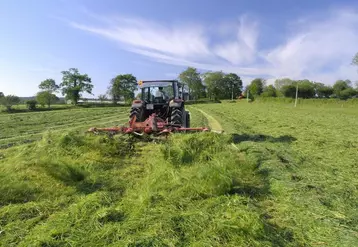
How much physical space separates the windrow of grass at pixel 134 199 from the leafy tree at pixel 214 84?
8442 cm

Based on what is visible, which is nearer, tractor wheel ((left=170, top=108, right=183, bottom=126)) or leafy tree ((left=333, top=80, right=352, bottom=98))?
tractor wheel ((left=170, top=108, right=183, bottom=126))

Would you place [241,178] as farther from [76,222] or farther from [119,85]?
[119,85]

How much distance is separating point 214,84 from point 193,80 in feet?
22.4

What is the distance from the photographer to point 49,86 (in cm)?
5934

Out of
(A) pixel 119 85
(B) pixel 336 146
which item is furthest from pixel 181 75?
(B) pixel 336 146

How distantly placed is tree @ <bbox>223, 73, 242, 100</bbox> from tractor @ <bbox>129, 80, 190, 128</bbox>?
82.5 m

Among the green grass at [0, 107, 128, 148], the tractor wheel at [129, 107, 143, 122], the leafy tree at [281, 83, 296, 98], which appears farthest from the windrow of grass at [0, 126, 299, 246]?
the leafy tree at [281, 83, 296, 98]

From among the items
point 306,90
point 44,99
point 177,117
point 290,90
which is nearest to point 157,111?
point 177,117

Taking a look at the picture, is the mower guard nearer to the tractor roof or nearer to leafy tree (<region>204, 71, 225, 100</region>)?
the tractor roof

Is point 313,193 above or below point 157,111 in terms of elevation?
below

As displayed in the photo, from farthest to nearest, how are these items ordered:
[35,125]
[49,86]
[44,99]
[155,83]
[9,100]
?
[49,86], [44,99], [9,100], [35,125], [155,83]

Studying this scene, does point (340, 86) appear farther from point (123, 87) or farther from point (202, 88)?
point (123, 87)

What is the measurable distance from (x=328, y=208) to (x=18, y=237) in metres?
3.73

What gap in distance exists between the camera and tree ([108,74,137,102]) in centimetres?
6800
